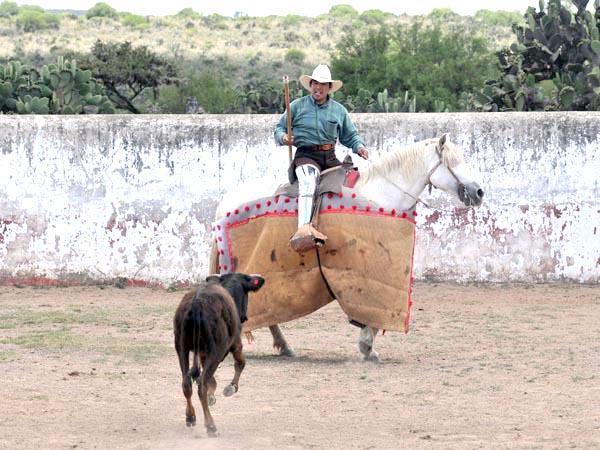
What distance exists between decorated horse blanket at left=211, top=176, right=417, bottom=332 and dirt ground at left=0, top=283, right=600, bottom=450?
17.0 inches

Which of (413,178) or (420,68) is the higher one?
(420,68)

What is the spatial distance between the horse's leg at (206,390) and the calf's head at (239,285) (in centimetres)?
74

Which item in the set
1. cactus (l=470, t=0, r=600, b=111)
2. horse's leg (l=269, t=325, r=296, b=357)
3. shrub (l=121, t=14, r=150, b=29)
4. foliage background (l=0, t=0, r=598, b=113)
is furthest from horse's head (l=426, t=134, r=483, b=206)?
shrub (l=121, t=14, r=150, b=29)

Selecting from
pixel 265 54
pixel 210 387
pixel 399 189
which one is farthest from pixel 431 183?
pixel 265 54

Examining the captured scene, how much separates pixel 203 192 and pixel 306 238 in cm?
544

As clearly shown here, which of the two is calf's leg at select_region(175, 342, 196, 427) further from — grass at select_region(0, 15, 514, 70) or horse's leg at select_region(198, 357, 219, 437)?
grass at select_region(0, 15, 514, 70)

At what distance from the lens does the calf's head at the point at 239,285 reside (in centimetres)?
855

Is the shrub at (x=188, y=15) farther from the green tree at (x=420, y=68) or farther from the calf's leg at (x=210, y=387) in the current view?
the calf's leg at (x=210, y=387)

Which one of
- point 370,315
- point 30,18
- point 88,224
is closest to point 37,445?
point 370,315

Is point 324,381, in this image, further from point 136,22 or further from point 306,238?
point 136,22

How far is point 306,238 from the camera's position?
1055cm

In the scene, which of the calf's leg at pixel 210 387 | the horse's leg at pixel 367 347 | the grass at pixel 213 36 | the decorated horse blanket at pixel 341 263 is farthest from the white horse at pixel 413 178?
the grass at pixel 213 36

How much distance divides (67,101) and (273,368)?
9238 millimetres

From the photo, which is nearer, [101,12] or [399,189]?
[399,189]
